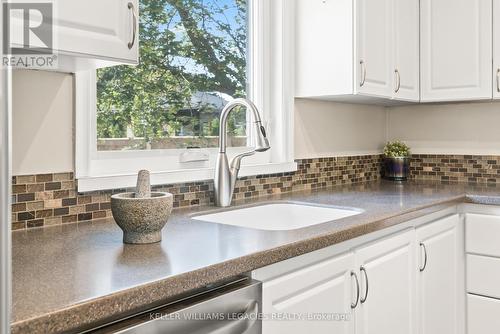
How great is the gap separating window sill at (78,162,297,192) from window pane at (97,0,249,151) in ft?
0.52

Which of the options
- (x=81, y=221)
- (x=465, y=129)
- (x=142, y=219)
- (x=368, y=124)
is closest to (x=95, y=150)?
(x=81, y=221)

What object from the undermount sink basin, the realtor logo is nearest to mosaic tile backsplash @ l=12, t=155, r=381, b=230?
the undermount sink basin

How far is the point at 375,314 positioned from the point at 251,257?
0.72 metres

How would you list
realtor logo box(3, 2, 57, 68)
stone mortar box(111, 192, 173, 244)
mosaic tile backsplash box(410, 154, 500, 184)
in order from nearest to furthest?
realtor logo box(3, 2, 57, 68) < stone mortar box(111, 192, 173, 244) < mosaic tile backsplash box(410, 154, 500, 184)

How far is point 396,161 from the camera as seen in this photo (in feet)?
9.21

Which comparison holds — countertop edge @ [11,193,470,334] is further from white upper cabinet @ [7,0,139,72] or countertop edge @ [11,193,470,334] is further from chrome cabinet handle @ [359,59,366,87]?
chrome cabinet handle @ [359,59,366,87]

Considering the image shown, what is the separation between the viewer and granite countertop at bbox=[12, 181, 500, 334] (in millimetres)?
713

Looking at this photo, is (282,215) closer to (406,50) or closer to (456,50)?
(406,50)

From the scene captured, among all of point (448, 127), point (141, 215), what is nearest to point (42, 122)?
point (141, 215)

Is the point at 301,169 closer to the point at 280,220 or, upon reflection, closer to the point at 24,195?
the point at 280,220

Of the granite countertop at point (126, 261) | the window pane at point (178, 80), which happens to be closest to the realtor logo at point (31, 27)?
the granite countertop at point (126, 261)

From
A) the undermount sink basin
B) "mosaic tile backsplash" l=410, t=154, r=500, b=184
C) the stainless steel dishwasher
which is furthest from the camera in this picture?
"mosaic tile backsplash" l=410, t=154, r=500, b=184

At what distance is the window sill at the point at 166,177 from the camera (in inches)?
56.2

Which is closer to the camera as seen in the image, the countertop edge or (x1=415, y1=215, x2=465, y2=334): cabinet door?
the countertop edge
